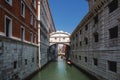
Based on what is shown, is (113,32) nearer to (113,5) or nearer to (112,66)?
(113,5)

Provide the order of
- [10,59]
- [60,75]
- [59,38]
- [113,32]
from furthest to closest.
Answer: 1. [59,38]
2. [60,75]
3. [113,32]
4. [10,59]

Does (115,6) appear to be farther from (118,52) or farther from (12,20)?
(12,20)

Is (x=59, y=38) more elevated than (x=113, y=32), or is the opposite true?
(x=59, y=38)

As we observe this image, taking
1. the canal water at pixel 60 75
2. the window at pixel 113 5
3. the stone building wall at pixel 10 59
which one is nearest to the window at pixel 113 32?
the window at pixel 113 5

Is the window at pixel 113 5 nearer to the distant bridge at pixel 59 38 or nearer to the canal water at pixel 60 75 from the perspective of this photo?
the canal water at pixel 60 75

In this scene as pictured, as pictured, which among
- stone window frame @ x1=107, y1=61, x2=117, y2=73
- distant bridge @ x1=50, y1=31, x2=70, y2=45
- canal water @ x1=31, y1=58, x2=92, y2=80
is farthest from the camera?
A: distant bridge @ x1=50, y1=31, x2=70, y2=45

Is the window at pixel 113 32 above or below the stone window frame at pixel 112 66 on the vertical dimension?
above

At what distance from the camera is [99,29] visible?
47.9ft

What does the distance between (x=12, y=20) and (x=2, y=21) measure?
6.29 ft

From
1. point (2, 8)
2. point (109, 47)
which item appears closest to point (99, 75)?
point (109, 47)

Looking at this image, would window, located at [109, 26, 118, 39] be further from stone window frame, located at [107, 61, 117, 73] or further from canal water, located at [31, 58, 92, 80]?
canal water, located at [31, 58, 92, 80]

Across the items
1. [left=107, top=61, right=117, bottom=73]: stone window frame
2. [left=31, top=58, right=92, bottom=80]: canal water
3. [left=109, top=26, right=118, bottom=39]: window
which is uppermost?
[left=109, top=26, right=118, bottom=39]: window

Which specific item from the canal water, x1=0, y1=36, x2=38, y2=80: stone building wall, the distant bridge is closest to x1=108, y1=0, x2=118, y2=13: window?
x1=0, y1=36, x2=38, y2=80: stone building wall

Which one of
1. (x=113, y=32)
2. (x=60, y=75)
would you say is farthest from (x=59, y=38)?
(x=113, y=32)
